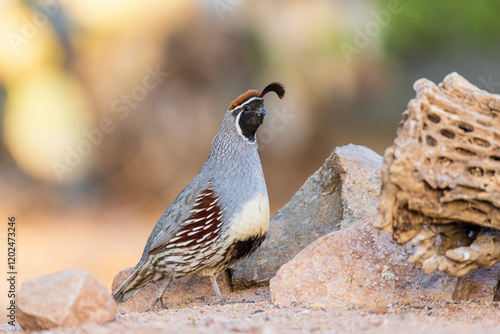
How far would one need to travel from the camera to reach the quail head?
184 inches

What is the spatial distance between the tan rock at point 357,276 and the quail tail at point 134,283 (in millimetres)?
1230

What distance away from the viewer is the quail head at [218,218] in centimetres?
467

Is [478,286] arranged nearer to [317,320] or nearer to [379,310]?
[379,310]

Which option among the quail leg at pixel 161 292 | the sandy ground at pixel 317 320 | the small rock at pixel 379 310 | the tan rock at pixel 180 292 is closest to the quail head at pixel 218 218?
the quail leg at pixel 161 292

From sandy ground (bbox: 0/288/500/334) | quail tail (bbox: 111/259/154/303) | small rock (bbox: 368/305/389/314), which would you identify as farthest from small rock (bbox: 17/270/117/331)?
quail tail (bbox: 111/259/154/303)

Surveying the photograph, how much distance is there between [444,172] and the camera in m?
3.20

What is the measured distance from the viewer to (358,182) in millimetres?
5289

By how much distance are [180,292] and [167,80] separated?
22.0 feet

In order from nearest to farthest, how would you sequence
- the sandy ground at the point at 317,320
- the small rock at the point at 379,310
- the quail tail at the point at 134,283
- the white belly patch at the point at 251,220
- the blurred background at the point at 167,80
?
the sandy ground at the point at 317,320, the small rock at the point at 379,310, the white belly patch at the point at 251,220, the quail tail at the point at 134,283, the blurred background at the point at 167,80

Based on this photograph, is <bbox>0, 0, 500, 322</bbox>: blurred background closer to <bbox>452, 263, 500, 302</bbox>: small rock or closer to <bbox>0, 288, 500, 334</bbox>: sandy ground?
<bbox>452, 263, 500, 302</bbox>: small rock

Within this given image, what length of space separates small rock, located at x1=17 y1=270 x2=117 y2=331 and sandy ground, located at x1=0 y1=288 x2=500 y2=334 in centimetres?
6

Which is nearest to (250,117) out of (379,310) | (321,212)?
(321,212)

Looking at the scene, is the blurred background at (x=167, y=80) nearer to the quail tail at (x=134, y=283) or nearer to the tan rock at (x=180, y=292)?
the tan rock at (x=180, y=292)

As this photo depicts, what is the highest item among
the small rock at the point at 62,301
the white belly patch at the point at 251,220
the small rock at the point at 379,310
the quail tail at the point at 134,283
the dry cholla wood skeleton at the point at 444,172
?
the dry cholla wood skeleton at the point at 444,172
